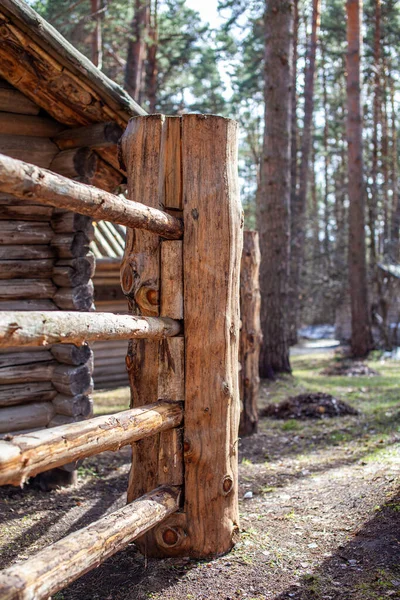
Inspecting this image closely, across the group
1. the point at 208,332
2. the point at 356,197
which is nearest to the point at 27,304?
the point at 208,332

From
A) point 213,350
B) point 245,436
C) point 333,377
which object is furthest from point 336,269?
point 213,350

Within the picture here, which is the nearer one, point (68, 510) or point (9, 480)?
point (9, 480)

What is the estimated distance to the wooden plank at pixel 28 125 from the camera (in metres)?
5.16

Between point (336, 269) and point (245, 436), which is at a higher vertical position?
point (336, 269)

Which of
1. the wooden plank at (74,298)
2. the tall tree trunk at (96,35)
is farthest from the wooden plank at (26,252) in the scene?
the tall tree trunk at (96,35)

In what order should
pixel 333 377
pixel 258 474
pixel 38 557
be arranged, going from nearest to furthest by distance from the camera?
pixel 38 557 → pixel 258 474 → pixel 333 377

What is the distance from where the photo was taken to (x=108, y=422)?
9.49ft

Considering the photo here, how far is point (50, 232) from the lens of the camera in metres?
5.50

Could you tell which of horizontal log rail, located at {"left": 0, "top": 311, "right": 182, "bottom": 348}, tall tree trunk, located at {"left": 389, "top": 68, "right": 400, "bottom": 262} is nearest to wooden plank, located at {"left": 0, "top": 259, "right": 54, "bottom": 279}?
horizontal log rail, located at {"left": 0, "top": 311, "right": 182, "bottom": 348}

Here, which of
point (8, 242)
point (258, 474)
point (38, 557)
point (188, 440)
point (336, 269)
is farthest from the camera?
point (336, 269)

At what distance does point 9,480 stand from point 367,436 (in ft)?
17.3

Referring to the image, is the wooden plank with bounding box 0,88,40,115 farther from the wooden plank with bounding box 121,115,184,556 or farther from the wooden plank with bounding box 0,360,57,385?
the wooden plank with bounding box 0,360,57,385

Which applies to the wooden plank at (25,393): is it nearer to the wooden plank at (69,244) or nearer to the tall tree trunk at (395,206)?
the wooden plank at (69,244)

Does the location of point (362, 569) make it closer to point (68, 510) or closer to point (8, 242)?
point (68, 510)
